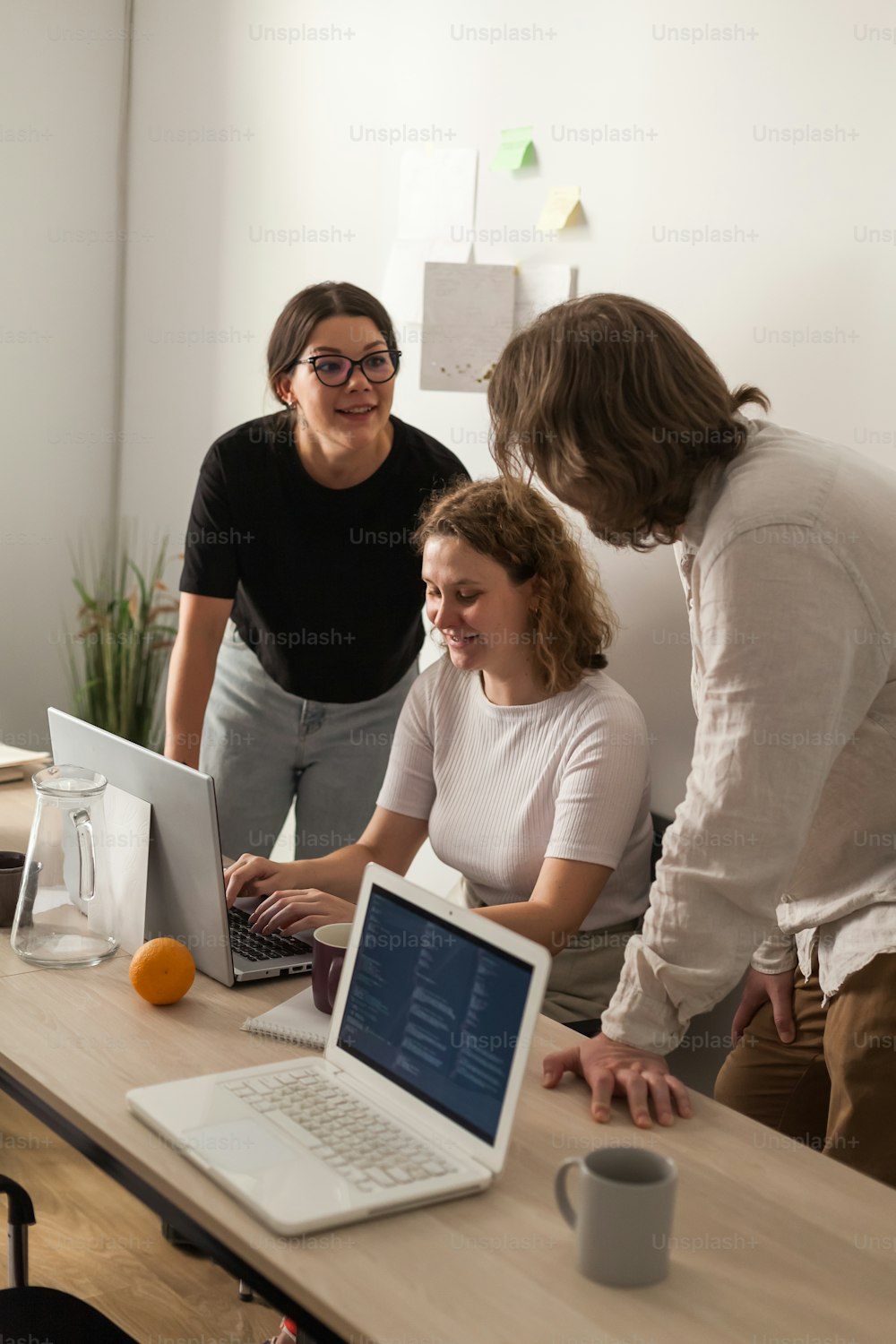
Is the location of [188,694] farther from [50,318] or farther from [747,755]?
[50,318]

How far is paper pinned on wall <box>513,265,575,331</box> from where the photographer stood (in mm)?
2559

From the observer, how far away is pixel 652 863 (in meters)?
2.22

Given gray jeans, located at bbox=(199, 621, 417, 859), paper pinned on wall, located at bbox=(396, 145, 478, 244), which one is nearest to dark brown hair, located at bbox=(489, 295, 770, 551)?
gray jeans, located at bbox=(199, 621, 417, 859)

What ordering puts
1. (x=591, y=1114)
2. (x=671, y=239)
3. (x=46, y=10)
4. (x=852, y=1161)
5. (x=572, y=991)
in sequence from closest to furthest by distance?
(x=591, y=1114)
(x=852, y=1161)
(x=572, y=991)
(x=671, y=239)
(x=46, y=10)

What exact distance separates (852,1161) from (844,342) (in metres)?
1.18

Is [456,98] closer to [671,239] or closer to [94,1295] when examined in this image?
[671,239]

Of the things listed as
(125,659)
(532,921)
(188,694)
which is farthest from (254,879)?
(125,659)

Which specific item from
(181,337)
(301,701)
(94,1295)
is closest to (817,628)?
(301,701)

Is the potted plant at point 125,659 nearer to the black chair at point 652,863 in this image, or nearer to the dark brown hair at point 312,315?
the dark brown hair at point 312,315

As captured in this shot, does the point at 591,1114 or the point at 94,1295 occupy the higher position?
the point at 591,1114

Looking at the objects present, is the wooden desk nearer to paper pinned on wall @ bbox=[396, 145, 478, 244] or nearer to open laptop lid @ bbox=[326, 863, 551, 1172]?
open laptop lid @ bbox=[326, 863, 551, 1172]

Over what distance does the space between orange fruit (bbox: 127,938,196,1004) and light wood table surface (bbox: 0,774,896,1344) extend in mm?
62

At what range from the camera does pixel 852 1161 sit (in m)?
1.47

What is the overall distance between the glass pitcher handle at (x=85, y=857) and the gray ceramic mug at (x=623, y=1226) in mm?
837
